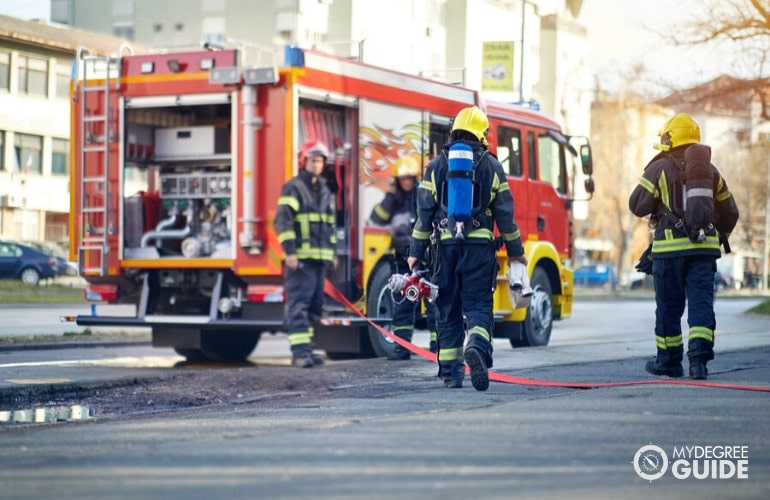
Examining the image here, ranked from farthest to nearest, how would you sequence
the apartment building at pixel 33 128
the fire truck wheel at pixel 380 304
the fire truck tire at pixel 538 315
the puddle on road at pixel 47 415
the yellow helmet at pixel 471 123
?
the apartment building at pixel 33 128, the fire truck tire at pixel 538 315, the fire truck wheel at pixel 380 304, the yellow helmet at pixel 471 123, the puddle on road at pixel 47 415

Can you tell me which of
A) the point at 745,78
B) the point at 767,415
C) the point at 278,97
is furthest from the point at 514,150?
the point at 745,78

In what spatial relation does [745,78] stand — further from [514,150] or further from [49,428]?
[49,428]

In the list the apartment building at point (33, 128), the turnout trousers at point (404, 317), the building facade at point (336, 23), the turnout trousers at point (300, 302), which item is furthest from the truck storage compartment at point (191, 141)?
the building facade at point (336, 23)

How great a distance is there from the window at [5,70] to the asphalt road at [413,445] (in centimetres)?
4158

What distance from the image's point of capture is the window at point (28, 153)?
163 feet

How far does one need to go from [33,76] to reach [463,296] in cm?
4372

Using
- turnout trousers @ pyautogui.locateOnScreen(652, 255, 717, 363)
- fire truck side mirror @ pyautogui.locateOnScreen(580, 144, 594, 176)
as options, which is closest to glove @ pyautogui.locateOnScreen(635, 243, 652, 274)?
turnout trousers @ pyautogui.locateOnScreen(652, 255, 717, 363)

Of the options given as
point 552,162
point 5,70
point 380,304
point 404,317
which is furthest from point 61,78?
point 404,317

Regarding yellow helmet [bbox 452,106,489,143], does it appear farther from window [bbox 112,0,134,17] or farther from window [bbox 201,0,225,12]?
window [bbox 112,0,134,17]

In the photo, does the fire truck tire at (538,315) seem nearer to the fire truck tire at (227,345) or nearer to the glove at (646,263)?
the fire truck tire at (227,345)

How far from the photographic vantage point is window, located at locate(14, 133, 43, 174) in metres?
49.8

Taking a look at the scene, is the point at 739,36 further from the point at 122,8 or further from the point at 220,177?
the point at 122,8

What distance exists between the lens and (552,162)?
53.6ft

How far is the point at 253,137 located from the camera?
1262 centimetres
